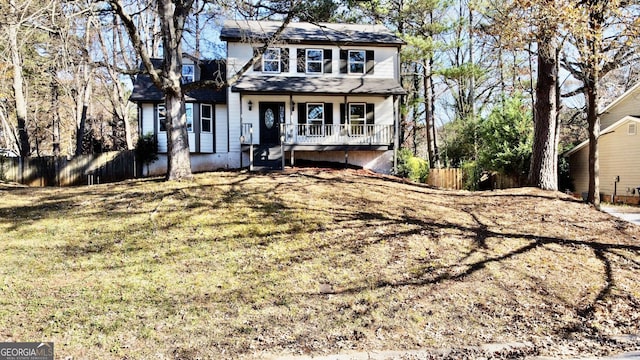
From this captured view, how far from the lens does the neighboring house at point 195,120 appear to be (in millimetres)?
18703

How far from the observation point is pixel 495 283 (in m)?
6.78

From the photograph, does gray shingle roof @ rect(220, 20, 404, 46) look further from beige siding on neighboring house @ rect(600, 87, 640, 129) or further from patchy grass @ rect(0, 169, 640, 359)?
beige siding on neighboring house @ rect(600, 87, 640, 129)

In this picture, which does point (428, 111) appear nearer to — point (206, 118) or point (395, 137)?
point (395, 137)

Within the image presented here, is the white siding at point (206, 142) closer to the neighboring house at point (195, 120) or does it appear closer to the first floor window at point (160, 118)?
the neighboring house at point (195, 120)

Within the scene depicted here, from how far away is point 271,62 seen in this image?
62.8 feet

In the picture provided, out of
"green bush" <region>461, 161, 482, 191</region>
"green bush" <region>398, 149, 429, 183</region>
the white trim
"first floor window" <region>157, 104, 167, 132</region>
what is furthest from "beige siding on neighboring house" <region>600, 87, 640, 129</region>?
"first floor window" <region>157, 104, 167, 132</region>

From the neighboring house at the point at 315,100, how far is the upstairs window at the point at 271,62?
47mm

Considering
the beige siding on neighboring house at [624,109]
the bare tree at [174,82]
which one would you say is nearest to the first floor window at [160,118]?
the bare tree at [174,82]

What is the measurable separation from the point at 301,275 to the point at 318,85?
13342 millimetres

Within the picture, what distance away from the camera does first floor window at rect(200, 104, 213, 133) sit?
19198 mm

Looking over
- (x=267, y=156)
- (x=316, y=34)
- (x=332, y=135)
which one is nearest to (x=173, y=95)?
(x=267, y=156)

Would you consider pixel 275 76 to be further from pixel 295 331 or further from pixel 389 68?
pixel 295 331

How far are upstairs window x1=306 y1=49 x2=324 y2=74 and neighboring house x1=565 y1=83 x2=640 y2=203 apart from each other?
45.9ft

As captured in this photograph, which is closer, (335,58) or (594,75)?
(594,75)
